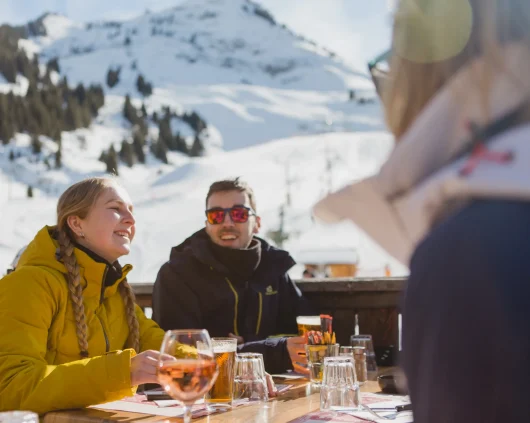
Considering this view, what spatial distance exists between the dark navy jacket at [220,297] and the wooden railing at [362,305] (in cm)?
19

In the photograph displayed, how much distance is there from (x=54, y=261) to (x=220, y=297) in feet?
4.25

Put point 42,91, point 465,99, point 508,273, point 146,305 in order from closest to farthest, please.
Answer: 1. point 508,273
2. point 465,99
3. point 146,305
4. point 42,91

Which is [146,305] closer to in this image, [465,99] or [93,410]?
[93,410]

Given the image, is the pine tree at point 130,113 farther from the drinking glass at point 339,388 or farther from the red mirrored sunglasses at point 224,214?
the drinking glass at point 339,388

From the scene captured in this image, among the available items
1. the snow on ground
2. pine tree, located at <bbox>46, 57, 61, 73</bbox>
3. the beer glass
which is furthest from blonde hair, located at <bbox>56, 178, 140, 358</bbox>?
pine tree, located at <bbox>46, 57, 61, 73</bbox>

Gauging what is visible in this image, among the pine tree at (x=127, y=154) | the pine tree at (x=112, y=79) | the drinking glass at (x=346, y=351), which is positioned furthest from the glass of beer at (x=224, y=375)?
the pine tree at (x=112, y=79)

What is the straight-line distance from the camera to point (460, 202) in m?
0.80

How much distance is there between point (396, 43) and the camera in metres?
0.97

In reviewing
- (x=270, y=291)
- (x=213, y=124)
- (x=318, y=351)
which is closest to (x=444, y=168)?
(x=318, y=351)

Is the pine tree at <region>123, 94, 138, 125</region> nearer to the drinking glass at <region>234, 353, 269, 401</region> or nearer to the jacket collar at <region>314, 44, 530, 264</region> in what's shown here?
the drinking glass at <region>234, 353, 269, 401</region>

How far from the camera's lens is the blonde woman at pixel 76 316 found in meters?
2.14

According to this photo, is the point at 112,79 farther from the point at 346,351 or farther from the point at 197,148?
the point at 346,351

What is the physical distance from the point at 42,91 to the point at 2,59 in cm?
1327

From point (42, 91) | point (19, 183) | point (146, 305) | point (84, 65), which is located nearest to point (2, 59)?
point (42, 91)
